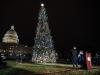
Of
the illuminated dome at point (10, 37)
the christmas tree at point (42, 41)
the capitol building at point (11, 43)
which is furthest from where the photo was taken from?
the illuminated dome at point (10, 37)

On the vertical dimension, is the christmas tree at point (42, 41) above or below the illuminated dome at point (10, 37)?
below

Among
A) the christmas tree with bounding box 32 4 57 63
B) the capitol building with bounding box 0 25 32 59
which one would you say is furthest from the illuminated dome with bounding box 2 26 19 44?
the christmas tree with bounding box 32 4 57 63

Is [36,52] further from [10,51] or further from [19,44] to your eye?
[19,44]

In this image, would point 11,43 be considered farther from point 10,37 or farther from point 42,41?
point 42,41

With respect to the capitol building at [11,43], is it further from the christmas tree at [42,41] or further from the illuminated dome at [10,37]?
the christmas tree at [42,41]

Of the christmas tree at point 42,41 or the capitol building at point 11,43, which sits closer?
the christmas tree at point 42,41

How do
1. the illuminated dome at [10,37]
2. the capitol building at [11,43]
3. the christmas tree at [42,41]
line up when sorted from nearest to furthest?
the christmas tree at [42,41]
the capitol building at [11,43]
the illuminated dome at [10,37]

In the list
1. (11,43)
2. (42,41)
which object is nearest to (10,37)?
(11,43)

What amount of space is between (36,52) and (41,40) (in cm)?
316

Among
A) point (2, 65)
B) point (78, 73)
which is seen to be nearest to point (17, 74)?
point (78, 73)

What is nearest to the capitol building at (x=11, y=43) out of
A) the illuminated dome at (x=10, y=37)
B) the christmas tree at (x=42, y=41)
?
the illuminated dome at (x=10, y=37)

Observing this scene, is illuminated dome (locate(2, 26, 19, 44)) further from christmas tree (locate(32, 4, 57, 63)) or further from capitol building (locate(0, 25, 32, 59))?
christmas tree (locate(32, 4, 57, 63))

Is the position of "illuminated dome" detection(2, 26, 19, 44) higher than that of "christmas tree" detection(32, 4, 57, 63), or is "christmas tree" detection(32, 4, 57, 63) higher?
"illuminated dome" detection(2, 26, 19, 44)

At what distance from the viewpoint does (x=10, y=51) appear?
13188cm
